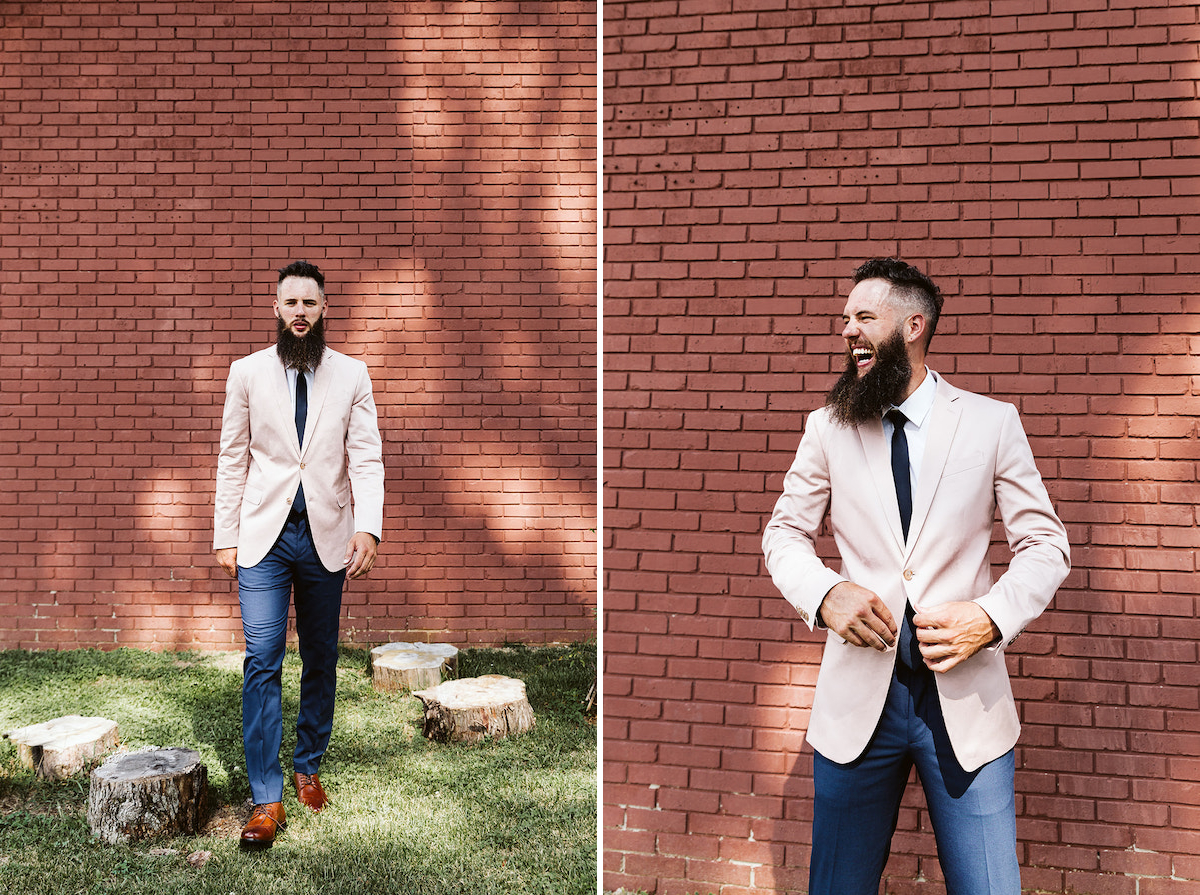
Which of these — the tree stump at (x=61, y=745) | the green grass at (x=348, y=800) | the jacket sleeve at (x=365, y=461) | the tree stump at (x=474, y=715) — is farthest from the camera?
the tree stump at (x=474, y=715)

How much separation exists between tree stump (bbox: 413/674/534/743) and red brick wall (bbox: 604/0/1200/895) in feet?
4.83

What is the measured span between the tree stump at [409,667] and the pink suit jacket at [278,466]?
1896 millimetres

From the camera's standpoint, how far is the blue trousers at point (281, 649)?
4.02 metres

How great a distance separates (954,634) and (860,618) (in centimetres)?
22

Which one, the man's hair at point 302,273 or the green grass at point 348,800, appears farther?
the man's hair at point 302,273

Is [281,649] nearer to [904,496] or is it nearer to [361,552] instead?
[361,552]

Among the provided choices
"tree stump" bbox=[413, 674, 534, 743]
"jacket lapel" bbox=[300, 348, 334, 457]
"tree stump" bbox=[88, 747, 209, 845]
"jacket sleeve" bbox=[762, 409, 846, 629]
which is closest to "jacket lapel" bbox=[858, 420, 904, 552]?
"jacket sleeve" bbox=[762, 409, 846, 629]

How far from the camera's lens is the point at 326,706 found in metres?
4.38

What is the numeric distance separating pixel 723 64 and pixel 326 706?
354cm

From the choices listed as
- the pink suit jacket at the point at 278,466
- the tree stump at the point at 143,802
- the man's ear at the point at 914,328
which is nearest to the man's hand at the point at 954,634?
the man's ear at the point at 914,328

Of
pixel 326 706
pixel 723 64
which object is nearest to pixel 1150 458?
pixel 723 64

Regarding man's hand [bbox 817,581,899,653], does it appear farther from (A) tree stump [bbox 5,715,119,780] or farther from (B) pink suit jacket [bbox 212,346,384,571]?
(A) tree stump [bbox 5,715,119,780]

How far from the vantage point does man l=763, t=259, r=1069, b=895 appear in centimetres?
222

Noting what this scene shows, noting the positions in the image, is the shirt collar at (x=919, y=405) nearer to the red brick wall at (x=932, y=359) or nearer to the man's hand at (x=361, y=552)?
the red brick wall at (x=932, y=359)
